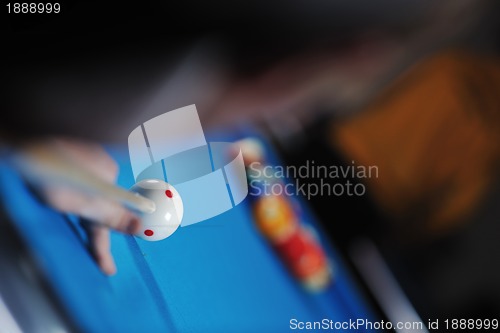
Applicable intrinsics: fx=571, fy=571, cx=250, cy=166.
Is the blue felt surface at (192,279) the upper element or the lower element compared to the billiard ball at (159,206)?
lower

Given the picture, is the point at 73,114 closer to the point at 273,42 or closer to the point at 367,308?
the point at 273,42

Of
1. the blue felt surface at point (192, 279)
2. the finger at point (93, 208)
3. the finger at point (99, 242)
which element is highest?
the finger at point (93, 208)

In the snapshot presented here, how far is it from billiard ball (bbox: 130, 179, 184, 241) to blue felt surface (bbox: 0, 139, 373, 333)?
0.03 metres

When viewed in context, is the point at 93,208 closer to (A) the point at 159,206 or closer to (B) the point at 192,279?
(A) the point at 159,206

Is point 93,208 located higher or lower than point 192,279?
higher

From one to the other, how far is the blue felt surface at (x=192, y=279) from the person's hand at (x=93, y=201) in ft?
0.07

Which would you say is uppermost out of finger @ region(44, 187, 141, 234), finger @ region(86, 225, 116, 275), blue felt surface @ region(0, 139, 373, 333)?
finger @ region(44, 187, 141, 234)

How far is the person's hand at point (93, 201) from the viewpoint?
4.37 ft

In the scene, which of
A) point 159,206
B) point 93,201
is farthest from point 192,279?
point 93,201

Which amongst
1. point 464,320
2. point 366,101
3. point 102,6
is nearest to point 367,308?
point 464,320

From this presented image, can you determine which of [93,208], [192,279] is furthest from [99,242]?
[192,279]

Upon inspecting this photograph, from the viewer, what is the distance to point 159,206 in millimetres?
1333

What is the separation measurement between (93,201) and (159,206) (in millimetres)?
155

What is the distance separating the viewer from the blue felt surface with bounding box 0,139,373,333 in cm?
134
